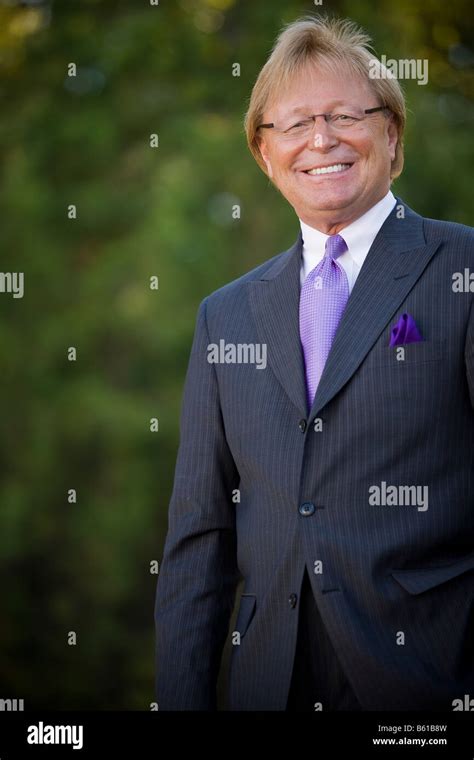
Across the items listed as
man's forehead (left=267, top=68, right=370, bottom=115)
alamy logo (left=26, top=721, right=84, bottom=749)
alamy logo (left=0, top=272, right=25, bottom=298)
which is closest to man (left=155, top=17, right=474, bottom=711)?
man's forehead (left=267, top=68, right=370, bottom=115)

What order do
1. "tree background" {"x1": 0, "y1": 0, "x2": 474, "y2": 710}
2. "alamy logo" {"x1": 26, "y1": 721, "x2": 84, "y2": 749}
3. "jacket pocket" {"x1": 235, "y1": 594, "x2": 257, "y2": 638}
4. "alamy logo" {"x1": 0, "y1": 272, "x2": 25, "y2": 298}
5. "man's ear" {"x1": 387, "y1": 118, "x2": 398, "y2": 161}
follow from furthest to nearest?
"alamy logo" {"x1": 0, "y1": 272, "x2": 25, "y2": 298}
"tree background" {"x1": 0, "y1": 0, "x2": 474, "y2": 710}
"alamy logo" {"x1": 26, "y1": 721, "x2": 84, "y2": 749}
"man's ear" {"x1": 387, "y1": 118, "x2": 398, "y2": 161}
"jacket pocket" {"x1": 235, "y1": 594, "x2": 257, "y2": 638}

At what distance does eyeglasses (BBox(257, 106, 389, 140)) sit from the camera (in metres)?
2.27

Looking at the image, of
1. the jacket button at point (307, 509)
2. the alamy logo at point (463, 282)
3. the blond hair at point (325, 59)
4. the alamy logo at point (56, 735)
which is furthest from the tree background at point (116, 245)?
the jacket button at point (307, 509)

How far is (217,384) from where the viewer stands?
235 cm

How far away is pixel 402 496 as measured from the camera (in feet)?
6.64

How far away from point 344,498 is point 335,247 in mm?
513

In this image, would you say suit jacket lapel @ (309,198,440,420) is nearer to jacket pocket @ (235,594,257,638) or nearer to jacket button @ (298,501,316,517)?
jacket button @ (298,501,316,517)

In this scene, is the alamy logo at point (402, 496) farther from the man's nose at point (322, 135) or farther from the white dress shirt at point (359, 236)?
the man's nose at point (322, 135)

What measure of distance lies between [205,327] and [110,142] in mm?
3154

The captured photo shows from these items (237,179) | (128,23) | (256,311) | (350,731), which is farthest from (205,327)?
(128,23)

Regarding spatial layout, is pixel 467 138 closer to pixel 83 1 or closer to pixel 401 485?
pixel 83 1

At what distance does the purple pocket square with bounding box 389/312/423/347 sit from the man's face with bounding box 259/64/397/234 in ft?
0.95

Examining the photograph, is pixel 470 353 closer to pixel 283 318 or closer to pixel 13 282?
pixel 283 318
